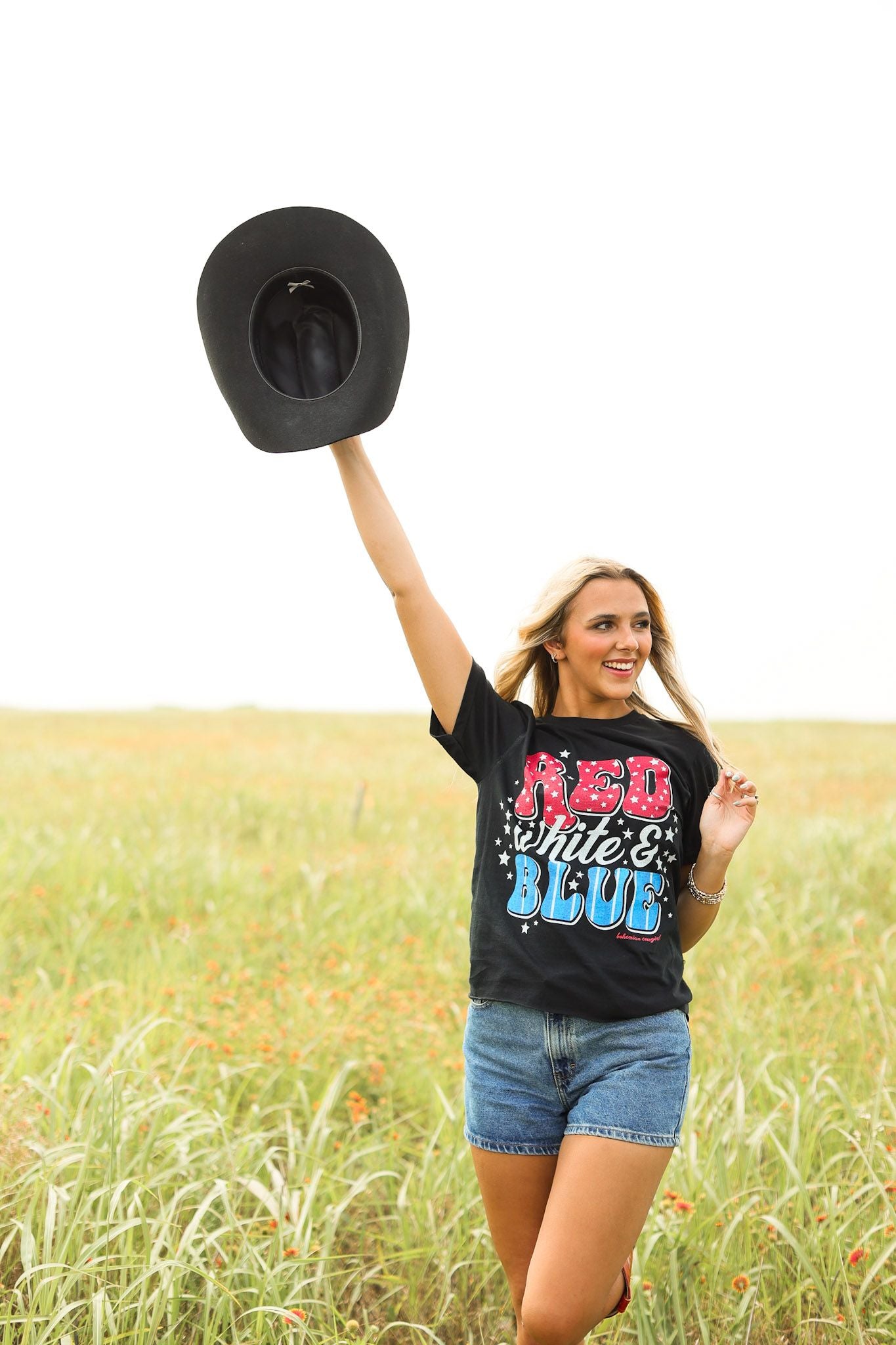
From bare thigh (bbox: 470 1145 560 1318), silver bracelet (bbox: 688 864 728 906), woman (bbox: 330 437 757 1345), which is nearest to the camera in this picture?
woman (bbox: 330 437 757 1345)

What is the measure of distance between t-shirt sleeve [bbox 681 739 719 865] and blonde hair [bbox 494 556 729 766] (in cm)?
8

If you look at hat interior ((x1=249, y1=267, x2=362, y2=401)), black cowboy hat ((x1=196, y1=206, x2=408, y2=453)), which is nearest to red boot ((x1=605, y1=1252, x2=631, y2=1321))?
black cowboy hat ((x1=196, y1=206, x2=408, y2=453))

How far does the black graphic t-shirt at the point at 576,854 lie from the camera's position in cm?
265

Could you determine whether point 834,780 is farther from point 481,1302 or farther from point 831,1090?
point 481,1302

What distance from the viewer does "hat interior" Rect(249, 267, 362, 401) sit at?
3049 millimetres

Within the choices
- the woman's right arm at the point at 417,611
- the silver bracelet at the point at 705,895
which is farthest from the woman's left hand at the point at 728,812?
the woman's right arm at the point at 417,611

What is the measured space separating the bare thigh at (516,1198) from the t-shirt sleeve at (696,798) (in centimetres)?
86

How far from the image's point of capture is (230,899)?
24.7 ft

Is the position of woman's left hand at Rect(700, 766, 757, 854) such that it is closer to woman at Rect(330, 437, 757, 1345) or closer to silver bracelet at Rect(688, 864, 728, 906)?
woman at Rect(330, 437, 757, 1345)

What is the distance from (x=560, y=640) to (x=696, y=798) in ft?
1.88

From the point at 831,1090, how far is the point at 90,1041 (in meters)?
3.37

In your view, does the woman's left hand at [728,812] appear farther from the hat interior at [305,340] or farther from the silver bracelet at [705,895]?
the hat interior at [305,340]

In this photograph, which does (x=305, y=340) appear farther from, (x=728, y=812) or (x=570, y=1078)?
(x=570, y=1078)

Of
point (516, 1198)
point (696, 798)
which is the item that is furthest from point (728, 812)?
point (516, 1198)
